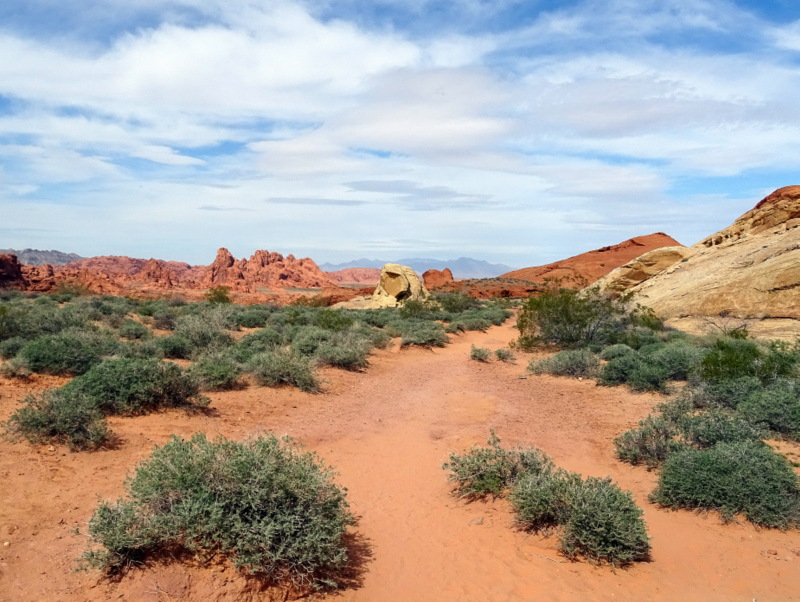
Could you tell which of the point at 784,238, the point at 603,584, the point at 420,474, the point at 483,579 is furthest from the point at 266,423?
the point at 784,238

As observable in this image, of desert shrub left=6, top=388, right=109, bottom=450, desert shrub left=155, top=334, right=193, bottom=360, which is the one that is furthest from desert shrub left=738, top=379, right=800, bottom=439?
desert shrub left=155, top=334, right=193, bottom=360

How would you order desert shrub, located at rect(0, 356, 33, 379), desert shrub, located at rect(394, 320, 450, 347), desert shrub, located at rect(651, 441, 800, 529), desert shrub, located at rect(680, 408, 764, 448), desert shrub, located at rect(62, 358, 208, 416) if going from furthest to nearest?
desert shrub, located at rect(394, 320, 450, 347)
desert shrub, located at rect(0, 356, 33, 379)
desert shrub, located at rect(62, 358, 208, 416)
desert shrub, located at rect(680, 408, 764, 448)
desert shrub, located at rect(651, 441, 800, 529)

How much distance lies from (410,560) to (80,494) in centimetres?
349

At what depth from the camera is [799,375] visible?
9.40 meters

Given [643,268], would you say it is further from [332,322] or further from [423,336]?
[332,322]

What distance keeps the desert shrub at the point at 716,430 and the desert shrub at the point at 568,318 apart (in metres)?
8.50

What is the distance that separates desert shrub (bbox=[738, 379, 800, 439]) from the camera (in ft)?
24.3

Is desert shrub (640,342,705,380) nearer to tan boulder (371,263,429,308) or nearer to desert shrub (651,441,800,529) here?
desert shrub (651,441,800,529)

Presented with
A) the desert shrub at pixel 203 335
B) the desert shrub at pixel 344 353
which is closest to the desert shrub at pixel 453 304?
the desert shrub at pixel 344 353

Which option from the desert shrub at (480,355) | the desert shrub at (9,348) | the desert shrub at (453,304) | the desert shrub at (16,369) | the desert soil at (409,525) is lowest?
the desert soil at (409,525)

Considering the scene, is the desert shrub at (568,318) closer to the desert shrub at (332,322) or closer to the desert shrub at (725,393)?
the desert shrub at (332,322)

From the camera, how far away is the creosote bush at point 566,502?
4.75m

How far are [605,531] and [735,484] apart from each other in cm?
188

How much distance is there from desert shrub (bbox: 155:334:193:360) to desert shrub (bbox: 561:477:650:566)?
10.2 m
